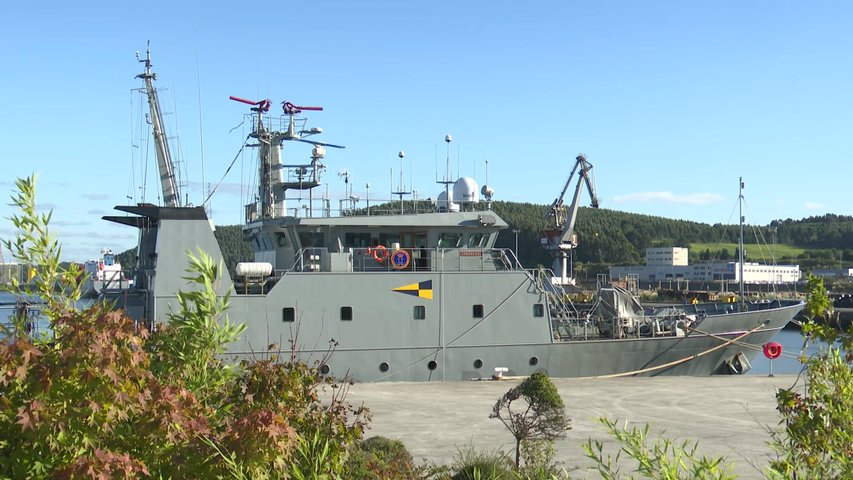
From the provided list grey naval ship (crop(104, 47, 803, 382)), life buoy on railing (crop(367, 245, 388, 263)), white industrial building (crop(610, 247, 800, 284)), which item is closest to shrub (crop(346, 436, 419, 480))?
grey naval ship (crop(104, 47, 803, 382))

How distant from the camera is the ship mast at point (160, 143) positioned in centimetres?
2016

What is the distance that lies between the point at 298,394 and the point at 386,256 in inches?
545

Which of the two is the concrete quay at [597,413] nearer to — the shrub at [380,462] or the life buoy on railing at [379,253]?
the shrub at [380,462]

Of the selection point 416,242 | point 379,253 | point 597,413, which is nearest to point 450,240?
point 416,242

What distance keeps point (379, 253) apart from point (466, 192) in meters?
3.69

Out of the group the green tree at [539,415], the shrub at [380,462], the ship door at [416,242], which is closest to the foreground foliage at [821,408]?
the shrub at [380,462]

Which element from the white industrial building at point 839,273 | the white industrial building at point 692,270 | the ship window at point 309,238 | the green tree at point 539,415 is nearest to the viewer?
the green tree at point 539,415

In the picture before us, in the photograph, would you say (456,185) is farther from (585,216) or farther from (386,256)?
(585,216)

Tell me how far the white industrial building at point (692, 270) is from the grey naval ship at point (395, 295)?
79375 mm

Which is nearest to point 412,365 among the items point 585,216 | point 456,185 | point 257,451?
point 456,185

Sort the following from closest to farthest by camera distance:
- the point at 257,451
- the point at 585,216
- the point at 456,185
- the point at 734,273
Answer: the point at 257,451 < the point at 456,185 < the point at 734,273 < the point at 585,216

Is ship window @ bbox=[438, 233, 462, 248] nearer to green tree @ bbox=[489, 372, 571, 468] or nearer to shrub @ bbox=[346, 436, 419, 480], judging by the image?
green tree @ bbox=[489, 372, 571, 468]

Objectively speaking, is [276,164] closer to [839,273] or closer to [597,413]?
[597,413]

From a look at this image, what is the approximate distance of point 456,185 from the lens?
22.2 m
